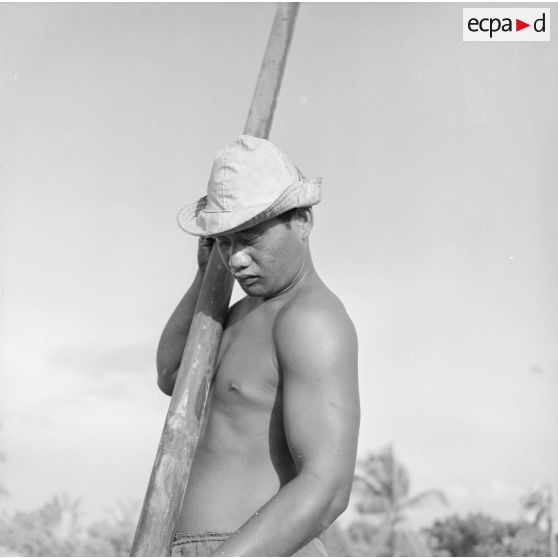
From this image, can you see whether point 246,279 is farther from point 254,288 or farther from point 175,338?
point 175,338

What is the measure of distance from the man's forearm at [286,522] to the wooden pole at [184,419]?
0.90 feet

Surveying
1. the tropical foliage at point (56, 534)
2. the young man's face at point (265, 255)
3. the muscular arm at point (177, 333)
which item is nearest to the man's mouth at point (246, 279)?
the young man's face at point (265, 255)

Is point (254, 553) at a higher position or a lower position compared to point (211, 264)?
lower

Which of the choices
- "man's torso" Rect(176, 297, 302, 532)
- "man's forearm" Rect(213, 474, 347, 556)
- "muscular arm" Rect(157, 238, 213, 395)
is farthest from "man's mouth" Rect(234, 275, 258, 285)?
"man's forearm" Rect(213, 474, 347, 556)

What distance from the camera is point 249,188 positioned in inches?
88.9

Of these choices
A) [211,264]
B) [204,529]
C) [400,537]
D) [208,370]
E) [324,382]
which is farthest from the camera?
[400,537]

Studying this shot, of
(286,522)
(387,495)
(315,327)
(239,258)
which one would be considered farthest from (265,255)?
(387,495)

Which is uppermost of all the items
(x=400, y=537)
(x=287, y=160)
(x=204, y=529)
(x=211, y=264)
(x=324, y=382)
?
(x=287, y=160)

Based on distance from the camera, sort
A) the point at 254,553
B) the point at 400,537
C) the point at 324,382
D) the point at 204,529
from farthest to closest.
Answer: the point at 400,537 < the point at 204,529 < the point at 324,382 < the point at 254,553

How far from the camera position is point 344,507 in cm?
209

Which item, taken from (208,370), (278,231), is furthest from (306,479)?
(278,231)

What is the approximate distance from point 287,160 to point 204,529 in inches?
39.1

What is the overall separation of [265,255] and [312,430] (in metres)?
0.50

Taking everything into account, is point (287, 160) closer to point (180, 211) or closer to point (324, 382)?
point (180, 211)
